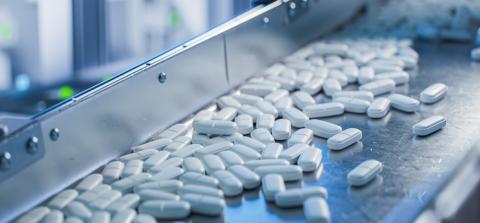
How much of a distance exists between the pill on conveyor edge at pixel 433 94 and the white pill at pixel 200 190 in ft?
1.77

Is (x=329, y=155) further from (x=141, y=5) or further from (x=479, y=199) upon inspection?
(x=141, y=5)

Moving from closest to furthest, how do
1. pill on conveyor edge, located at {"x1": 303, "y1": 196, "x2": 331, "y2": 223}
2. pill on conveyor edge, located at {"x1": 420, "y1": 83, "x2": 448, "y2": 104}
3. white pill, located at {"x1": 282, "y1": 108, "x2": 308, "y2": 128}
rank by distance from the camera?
pill on conveyor edge, located at {"x1": 303, "y1": 196, "x2": 331, "y2": 223} < white pill, located at {"x1": 282, "y1": 108, "x2": 308, "y2": 128} < pill on conveyor edge, located at {"x1": 420, "y1": 83, "x2": 448, "y2": 104}

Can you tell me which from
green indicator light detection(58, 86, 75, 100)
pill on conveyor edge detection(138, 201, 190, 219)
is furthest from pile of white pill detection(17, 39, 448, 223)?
green indicator light detection(58, 86, 75, 100)

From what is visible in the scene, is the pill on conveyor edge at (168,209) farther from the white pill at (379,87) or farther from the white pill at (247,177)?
the white pill at (379,87)

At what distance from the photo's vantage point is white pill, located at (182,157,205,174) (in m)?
1.07

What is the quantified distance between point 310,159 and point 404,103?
12.9 inches

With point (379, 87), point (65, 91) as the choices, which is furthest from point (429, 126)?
point (65, 91)

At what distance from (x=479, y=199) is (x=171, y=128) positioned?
512 millimetres

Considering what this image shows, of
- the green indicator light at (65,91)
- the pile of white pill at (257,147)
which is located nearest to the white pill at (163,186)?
the pile of white pill at (257,147)

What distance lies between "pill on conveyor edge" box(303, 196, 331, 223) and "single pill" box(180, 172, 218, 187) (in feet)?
0.46

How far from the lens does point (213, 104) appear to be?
4.53 ft

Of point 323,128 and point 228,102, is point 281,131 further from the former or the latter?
point 228,102

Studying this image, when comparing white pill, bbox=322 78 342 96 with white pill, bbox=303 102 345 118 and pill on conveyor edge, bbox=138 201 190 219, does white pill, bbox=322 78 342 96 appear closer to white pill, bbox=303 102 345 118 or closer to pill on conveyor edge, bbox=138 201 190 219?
white pill, bbox=303 102 345 118

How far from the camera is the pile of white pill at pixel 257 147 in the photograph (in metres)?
0.96
